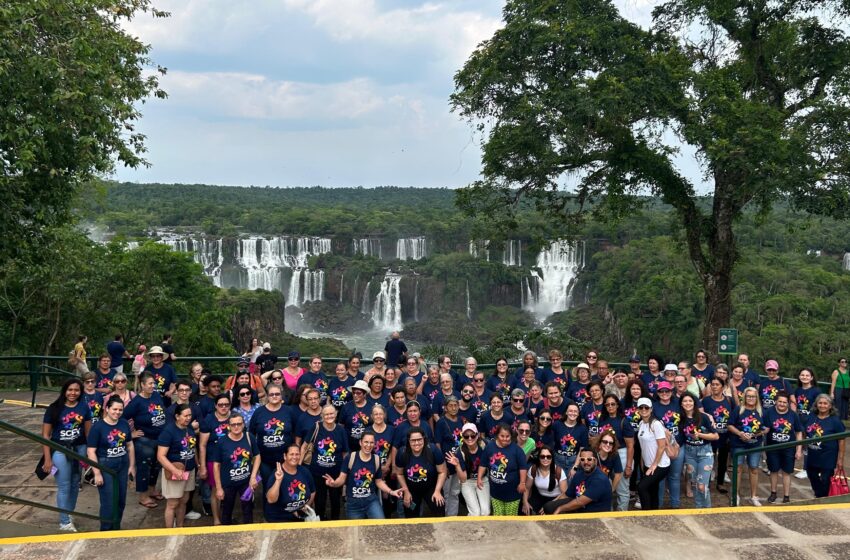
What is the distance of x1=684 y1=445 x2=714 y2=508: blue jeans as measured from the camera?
6922mm

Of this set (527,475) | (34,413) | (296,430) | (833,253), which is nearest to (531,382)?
(527,475)

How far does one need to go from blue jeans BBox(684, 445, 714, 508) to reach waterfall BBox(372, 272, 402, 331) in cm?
5859

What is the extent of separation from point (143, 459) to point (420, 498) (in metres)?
2.99

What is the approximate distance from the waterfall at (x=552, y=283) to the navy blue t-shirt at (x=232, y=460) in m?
61.4

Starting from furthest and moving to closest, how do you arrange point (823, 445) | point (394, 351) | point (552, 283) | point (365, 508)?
point (552, 283)
point (394, 351)
point (823, 445)
point (365, 508)

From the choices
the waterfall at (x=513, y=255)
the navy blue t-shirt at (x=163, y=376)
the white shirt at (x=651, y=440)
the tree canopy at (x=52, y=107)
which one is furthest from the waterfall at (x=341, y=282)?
the white shirt at (x=651, y=440)

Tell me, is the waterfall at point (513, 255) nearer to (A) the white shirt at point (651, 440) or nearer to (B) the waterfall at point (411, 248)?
(B) the waterfall at point (411, 248)

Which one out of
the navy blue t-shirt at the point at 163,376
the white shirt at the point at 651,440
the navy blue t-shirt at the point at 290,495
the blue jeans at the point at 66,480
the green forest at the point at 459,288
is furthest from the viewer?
the green forest at the point at 459,288

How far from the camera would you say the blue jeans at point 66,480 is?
6.14 metres

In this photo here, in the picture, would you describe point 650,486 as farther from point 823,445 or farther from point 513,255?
point 513,255

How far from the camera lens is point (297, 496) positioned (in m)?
5.90

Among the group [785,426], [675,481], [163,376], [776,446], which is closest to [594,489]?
[675,481]

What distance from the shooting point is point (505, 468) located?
617cm

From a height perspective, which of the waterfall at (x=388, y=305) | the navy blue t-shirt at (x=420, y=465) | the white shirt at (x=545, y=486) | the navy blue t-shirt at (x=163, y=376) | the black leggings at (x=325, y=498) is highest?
the navy blue t-shirt at (x=163, y=376)
